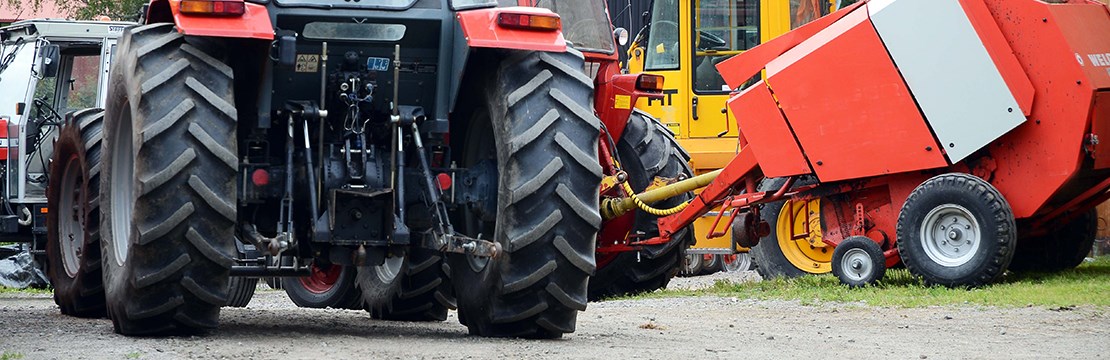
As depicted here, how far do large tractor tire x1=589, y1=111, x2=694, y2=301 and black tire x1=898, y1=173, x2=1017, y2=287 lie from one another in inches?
63.7

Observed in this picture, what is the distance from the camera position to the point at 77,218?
960 centimetres

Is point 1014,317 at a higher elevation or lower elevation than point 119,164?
lower

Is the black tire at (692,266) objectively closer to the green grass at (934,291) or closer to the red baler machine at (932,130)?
the green grass at (934,291)

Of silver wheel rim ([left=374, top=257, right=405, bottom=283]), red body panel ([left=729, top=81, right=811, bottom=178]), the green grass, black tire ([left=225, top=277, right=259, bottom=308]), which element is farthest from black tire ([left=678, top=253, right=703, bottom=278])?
silver wheel rim ([left=374, top=257, right=405, bottom=283])

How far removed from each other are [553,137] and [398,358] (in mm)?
1421

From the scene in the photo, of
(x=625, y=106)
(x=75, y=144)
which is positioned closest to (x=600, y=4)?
(x=625, y=106)

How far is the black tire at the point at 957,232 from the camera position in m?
11.4

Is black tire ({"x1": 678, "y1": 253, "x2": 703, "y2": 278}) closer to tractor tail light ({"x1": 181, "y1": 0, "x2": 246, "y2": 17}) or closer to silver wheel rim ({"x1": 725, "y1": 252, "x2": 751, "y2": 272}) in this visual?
silver wheel rim ({"x1": 725, "y1": 252, "x2": 751, "y2": 272})

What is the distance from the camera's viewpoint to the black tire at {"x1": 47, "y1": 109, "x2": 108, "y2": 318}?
880 cm

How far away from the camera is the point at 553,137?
7504 mm

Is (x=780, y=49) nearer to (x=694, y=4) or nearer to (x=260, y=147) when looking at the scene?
(x=694, y=4)

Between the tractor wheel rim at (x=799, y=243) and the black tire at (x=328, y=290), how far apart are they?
416 centimetres

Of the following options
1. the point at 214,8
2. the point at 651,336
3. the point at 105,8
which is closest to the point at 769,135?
the point at 651,336

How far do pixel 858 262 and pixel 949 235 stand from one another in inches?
29.0
